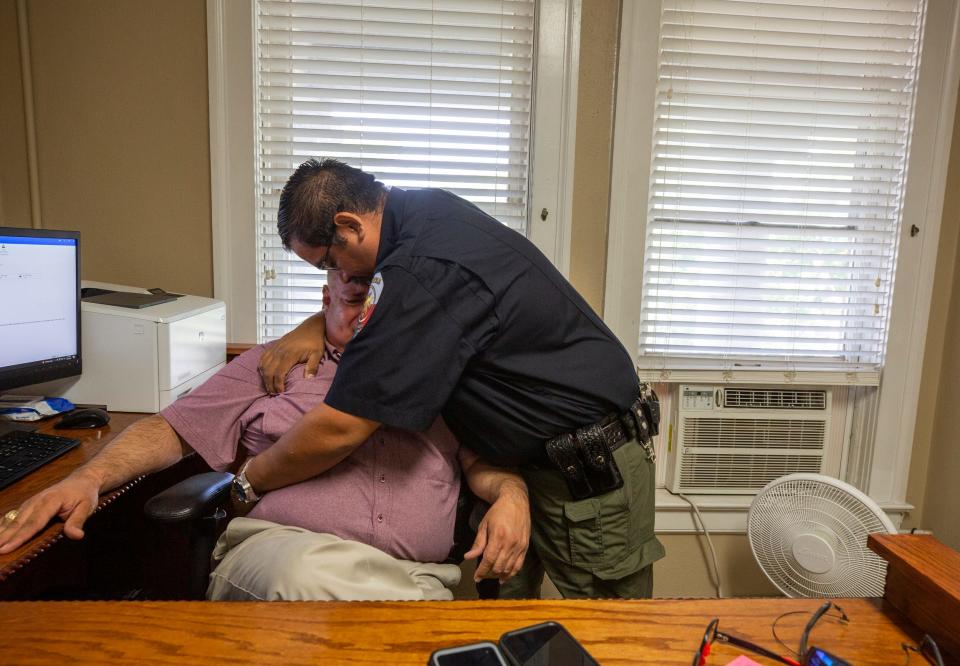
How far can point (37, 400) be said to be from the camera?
1.59 meters

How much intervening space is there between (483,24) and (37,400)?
1826mm

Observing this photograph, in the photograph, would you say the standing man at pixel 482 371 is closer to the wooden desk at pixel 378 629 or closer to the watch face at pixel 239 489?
the watch face at pixel 239 489

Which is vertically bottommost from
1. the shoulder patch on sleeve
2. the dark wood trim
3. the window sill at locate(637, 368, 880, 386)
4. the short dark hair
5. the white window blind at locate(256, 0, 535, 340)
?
the window sill at locate(637, 368, 880, 386)

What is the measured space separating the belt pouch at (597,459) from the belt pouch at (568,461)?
0.01 meters

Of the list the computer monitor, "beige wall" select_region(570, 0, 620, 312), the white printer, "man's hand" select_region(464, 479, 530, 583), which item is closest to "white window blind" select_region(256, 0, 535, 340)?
"beige wall" select_region(570, 0, 620, 312)

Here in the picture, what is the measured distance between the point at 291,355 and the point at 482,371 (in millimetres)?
528

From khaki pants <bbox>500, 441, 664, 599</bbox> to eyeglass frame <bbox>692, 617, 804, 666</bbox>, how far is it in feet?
2.06

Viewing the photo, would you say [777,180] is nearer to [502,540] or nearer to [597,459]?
[597,459]

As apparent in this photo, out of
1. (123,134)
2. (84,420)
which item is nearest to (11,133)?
(123,134)

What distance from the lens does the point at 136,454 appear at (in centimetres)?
125

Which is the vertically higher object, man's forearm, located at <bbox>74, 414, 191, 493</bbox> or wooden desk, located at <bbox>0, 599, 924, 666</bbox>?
wooden desk, located at <bbox>0, 599, 924, 666</bbox>

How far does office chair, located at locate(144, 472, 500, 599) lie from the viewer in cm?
109

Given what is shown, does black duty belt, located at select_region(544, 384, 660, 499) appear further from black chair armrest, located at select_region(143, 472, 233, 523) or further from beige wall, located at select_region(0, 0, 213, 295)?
beige wall, located at select_region(0, 0, 213, 295)

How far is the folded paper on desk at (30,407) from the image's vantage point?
1500 mm
